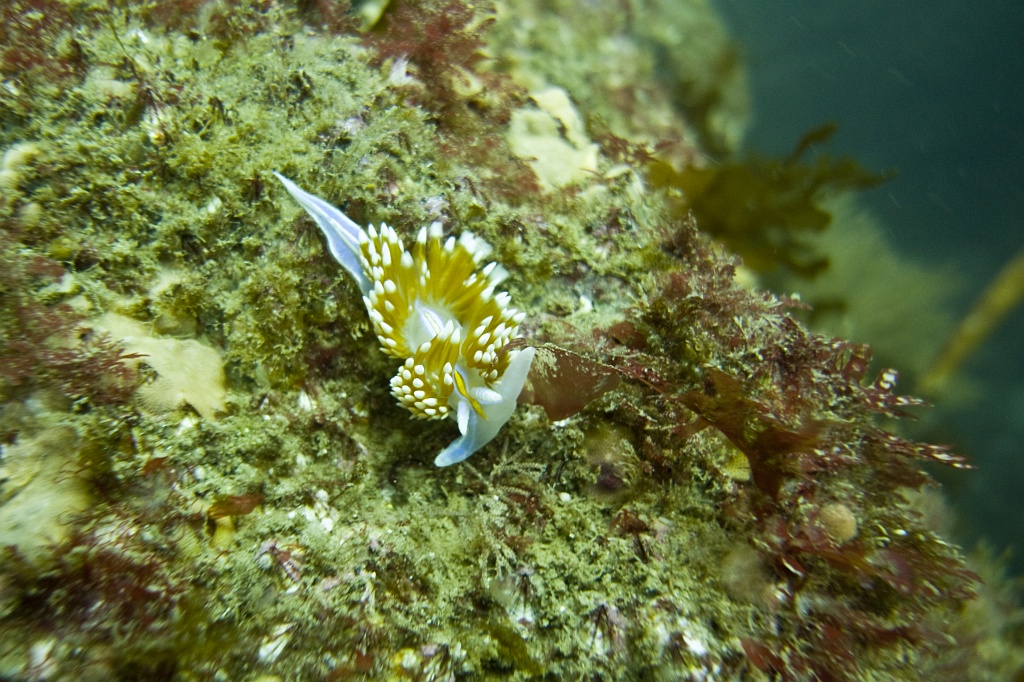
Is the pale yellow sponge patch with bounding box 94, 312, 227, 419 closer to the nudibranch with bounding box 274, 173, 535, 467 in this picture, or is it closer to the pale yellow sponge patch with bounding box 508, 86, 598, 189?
the nudibranch with bounding box 274, 173, 535, 467

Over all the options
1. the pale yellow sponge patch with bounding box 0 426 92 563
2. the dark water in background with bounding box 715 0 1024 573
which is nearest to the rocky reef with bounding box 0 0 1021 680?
the pale yellow sponge patch with bounding box 0 426 92 563

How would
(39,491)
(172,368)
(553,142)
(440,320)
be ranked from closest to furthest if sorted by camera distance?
1. (39,491)
2. (172,368)
3. (440,320)
4. (553,142)

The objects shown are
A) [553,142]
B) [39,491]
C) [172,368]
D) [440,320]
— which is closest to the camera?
[39,491]

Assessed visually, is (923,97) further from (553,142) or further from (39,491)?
(39,491)

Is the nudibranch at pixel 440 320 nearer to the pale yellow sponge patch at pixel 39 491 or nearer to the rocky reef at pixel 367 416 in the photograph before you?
the rocky reef at pixel 367 416

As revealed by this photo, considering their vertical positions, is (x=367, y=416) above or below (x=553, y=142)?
below

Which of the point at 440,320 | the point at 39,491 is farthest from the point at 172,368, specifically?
the point at 440,320

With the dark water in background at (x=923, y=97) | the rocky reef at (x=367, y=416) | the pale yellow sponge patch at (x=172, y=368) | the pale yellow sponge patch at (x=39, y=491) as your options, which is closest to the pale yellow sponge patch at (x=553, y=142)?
the rocky reef at (x=367, y=416)
